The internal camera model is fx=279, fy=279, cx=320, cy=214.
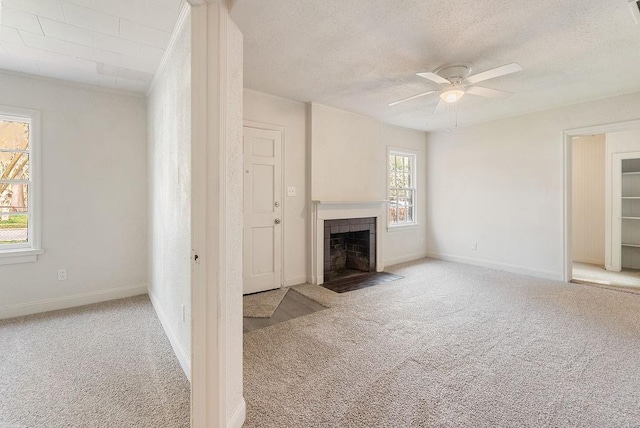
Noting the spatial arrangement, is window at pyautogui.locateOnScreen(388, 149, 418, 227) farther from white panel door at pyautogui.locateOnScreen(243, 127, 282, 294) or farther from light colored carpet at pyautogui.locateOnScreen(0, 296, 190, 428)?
light colored carpet at pyautogui.locateOnScreen(0, 296, 190, 428)

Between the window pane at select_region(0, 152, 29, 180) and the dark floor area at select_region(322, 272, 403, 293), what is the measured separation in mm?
3799

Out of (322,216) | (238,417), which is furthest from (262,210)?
(238,417)

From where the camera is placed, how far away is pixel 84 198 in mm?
3314

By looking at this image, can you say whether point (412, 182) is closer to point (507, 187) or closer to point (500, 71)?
point (507, 187)

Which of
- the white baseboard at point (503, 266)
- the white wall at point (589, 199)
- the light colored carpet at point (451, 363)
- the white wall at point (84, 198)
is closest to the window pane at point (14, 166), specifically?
the white wall at point (84, 198)

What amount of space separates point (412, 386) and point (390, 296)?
175cm

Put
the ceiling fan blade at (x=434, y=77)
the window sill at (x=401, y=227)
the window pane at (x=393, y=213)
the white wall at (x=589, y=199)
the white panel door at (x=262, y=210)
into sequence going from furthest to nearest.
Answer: the window pane at (x=393, y=213), the window sill at (x=401, y=227), the white wall at (x=589, y=199), the white panel door at (x=262, y=210), the ceiling fan blade at (x=434, y=77)

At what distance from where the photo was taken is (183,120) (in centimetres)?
205

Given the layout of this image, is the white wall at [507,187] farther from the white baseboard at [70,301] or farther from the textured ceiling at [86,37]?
the white baseboard at [70,301]

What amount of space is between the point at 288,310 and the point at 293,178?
5.95 feet

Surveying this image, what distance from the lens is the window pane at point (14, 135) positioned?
303cm

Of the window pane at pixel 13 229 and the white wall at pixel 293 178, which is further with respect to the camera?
the white wall at pixel 293 178

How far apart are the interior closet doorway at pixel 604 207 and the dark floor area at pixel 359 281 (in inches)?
105

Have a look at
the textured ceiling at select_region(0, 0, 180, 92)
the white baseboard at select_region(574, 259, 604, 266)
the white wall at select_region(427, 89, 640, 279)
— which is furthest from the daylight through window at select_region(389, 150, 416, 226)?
the textured ceiling at select_region(0, 0, 180, 92)
